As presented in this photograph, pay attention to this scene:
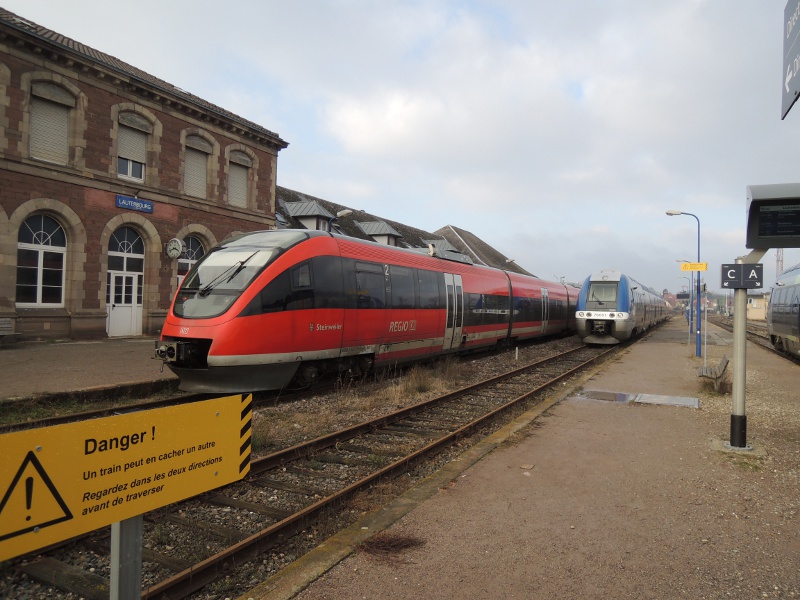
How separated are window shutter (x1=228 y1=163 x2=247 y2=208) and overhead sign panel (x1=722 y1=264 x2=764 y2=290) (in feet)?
65.7

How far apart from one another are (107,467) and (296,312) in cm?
666

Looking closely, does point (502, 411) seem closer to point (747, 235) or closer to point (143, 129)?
point (747, 235)

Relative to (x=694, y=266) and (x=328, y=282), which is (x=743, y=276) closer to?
(x=328, y=282)

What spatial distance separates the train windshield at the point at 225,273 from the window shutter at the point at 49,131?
1100 centimetres

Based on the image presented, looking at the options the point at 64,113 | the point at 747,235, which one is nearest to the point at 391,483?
the point at 747,235

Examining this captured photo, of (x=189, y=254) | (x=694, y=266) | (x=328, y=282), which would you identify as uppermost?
(x=189, y=254)

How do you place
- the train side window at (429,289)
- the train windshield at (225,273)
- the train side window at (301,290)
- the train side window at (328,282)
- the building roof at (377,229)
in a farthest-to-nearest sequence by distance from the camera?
the building roof at (377,229) → the train side window at (429,289) → the train side window at (328,282) → the train side window at (301,290) → the train windshield at (225,273)

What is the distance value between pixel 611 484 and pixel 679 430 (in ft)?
9.96

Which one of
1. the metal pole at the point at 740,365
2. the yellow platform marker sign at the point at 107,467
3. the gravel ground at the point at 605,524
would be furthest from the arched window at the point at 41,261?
the metal pole at the point at 740,365

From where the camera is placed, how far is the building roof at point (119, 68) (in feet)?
51.5

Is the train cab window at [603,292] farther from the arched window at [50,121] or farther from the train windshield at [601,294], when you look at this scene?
the arched window at [50,121]

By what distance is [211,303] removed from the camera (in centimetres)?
841

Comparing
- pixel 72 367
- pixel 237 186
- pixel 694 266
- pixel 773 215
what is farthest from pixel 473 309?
pixel 237 186

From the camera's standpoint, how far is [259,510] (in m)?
4.66
